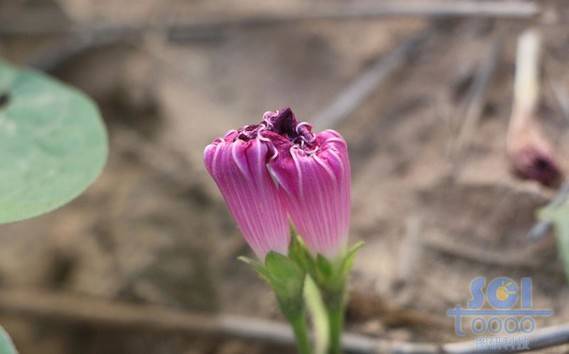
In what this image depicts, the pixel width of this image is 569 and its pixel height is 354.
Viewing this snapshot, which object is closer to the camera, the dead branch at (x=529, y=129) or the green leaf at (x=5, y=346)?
the green leaf at (x=5, y=346)

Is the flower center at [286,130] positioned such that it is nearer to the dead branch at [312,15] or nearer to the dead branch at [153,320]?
the dead branch at [153,320]

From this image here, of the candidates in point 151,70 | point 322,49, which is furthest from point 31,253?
point 322,49

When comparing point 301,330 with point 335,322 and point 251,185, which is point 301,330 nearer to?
point 335,322

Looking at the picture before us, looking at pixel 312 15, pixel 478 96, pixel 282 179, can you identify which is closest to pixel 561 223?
pixel 282 179

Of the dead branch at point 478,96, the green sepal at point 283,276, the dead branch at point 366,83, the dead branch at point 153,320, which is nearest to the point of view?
the green sepal at point 283,276

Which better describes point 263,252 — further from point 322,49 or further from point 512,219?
point 322,49

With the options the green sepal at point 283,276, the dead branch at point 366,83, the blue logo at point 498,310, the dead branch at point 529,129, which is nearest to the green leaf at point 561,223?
the blue logo at point 498,310

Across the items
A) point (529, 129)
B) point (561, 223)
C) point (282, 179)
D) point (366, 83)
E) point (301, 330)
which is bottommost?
point (301, 330)
